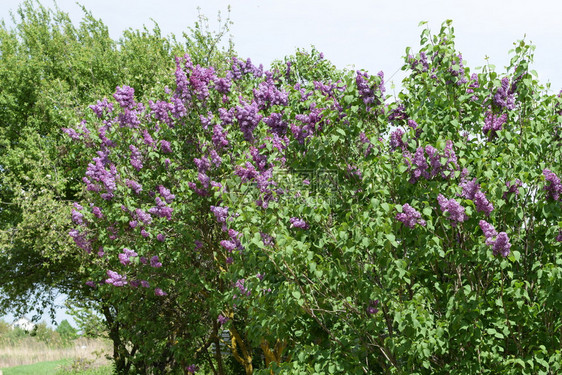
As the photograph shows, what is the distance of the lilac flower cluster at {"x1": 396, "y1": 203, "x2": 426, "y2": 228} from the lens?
540 centimetres

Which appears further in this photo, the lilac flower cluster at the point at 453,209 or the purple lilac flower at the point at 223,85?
the purple lilac flower at the point at 223,85

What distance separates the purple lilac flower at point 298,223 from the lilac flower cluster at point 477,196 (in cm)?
156

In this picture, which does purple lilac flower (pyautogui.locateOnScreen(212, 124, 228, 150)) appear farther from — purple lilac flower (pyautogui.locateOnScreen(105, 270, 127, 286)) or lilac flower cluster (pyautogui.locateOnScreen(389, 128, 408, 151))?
lilac flower cluster (pyautogui.locateOnScreen(389, 128, 408, 151))

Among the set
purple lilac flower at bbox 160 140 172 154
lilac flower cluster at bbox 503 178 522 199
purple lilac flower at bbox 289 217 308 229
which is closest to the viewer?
lilac flower cluster at bbox 503 178 522 199

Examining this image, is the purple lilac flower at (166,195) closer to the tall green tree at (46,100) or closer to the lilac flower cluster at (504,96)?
the lilac flower cluster at (504,96)

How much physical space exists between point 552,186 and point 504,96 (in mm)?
1355

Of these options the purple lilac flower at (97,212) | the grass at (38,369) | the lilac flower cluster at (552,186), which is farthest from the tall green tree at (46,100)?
the lilac flower cluster at (552,186)

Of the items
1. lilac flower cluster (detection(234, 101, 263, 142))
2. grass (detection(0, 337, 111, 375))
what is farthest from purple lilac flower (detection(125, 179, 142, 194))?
grass (detection(0, 337, 111, 375))

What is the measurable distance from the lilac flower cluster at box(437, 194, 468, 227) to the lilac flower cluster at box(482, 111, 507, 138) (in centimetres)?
142

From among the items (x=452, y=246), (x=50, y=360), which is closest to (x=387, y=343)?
(x=452, y=246)

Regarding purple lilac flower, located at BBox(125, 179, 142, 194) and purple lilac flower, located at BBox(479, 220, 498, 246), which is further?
purple lilac flower, located at BBox(125, 179, 142, 194)

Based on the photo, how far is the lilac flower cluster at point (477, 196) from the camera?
17.1 feet

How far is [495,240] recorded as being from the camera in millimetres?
5121

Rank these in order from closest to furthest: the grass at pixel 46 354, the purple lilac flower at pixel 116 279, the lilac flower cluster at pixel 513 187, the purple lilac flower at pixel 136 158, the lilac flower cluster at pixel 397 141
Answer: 1. the lilac flower cluster at pixel 513 187
2. the lilac flower cluster at pixel 397 141
3. the purple lilac flower at pixel 136 158
4. the purple lilac flower at pixel 116 279
5. the grass at pixel 46 354
